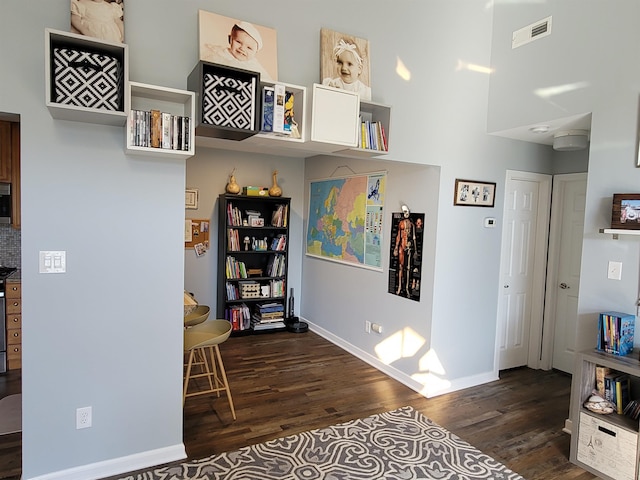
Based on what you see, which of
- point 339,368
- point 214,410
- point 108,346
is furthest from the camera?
point 339,368

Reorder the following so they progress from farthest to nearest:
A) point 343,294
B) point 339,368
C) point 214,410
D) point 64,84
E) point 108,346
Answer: point 343,294 → point 339,368 → point 214,410 → point 108,346 → point 64,84

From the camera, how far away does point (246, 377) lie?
3875 millimetres

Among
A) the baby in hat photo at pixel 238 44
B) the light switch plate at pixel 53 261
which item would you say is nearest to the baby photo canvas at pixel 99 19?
the baby in hat photo at pixel 238 44

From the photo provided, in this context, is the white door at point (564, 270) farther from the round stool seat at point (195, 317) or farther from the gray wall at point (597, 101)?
the round stool seat at point (195, 317)

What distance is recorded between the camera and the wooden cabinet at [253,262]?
5.11 meters

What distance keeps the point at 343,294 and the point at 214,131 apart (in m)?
2.92

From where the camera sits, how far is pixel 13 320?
3787 mm

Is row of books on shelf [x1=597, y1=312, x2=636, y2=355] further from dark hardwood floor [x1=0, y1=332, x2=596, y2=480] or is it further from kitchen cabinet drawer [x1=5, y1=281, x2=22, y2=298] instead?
kitchen cabinet drawer [x1=5, y1=281, x2=22, y2=298]

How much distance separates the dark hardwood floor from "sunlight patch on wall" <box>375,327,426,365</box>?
19 centimetres

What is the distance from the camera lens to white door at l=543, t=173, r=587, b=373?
410cm

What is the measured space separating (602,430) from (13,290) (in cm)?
475

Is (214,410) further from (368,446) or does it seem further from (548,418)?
(548,418)

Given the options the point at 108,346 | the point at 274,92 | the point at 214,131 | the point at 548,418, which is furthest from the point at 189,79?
the point at 548,418

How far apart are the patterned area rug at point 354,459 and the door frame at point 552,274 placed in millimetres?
1977
